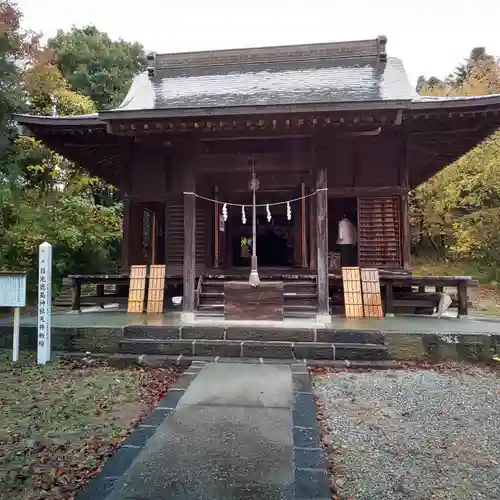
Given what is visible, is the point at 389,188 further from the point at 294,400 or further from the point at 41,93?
the point at 41,93

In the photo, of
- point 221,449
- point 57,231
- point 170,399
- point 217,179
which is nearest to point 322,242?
point 217,179

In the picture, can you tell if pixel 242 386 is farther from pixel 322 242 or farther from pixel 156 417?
pixel 322 242

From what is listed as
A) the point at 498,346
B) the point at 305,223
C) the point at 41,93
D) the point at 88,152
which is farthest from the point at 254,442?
the point at 41,93

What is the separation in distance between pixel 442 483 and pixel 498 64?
1939 centimetres

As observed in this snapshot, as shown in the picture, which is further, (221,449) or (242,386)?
(242,386)

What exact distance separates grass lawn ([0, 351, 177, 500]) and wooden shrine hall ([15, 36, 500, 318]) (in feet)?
6.30

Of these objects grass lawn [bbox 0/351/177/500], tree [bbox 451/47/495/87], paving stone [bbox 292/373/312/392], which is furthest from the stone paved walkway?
tree [bbox 451/47/495/87]

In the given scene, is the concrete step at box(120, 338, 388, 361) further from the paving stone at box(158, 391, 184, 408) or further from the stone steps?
the paving stone at box(158, 391, 184, 408)

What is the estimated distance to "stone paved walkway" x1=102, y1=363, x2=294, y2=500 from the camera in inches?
88.2

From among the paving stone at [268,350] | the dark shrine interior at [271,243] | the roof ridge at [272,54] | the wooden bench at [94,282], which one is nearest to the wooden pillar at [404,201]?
the roof ridge at [272,54]

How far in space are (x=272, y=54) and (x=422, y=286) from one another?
623cm

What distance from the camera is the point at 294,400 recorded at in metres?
3.73

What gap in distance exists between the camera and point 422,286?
23.1 ft

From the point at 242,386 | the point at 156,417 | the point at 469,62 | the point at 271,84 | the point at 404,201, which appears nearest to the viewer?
the point at 156,417
